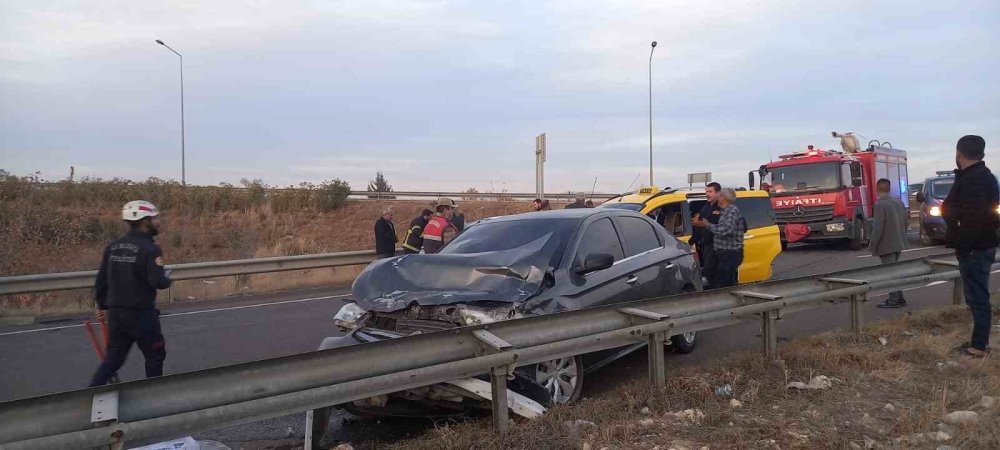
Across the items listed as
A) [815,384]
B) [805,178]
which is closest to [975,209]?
[815,384]

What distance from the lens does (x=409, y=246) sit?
11844 millimetres

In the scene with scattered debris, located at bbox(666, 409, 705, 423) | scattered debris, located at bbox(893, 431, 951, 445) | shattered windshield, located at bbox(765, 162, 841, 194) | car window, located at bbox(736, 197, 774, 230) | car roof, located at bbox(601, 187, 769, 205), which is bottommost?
scattered debris, located at bbox(893, 431, 951, 445)

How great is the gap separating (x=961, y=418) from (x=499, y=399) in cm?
288

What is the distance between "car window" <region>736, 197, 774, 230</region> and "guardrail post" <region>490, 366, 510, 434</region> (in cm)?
745

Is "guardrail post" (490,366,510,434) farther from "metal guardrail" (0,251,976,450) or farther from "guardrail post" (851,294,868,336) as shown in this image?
"guardrail post" (851,294,868,336)

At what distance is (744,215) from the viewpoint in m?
10.7

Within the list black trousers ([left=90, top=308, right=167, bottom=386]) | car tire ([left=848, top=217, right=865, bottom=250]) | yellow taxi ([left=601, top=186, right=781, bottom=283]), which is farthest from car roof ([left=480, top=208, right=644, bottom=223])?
car tire ([left=848, top=217, right=865, bottom=250])

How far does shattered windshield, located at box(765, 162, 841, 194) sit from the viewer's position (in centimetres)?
1825

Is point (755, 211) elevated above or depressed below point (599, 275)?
above

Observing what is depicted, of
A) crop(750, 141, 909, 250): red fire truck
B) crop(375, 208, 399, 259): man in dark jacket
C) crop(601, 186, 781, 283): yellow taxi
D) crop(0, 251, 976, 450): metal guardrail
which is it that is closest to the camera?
crop(0, 251, 976, 450): metal guardrail

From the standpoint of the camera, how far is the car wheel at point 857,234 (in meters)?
17.9

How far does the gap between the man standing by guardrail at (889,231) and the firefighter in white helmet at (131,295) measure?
8.57 m

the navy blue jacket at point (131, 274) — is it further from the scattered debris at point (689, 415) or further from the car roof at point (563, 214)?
the scattered debris at point (689, 415)

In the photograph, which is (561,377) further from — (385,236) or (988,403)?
(385,236)
